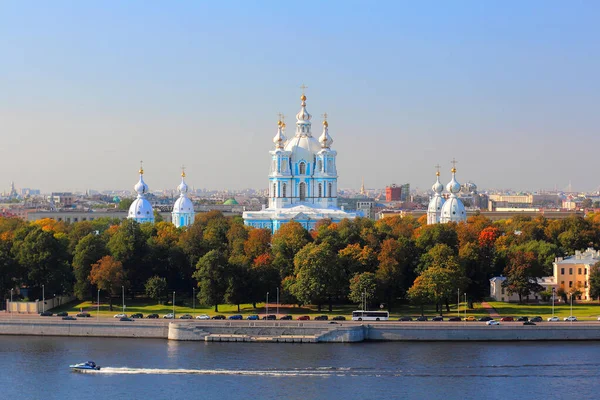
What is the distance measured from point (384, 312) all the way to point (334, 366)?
1049cm

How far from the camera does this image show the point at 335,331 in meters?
52.9

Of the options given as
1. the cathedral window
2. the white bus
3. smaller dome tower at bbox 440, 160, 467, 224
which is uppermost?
the cathedral window

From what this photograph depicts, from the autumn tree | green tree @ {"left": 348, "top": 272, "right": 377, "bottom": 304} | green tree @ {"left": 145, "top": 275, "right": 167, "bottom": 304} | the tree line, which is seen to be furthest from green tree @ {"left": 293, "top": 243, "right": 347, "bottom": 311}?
the autumn tree

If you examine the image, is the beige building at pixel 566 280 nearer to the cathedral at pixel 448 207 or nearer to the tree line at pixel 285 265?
the tree line at pixel 285 265

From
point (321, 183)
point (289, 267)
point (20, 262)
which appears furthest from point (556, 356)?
point (321, 183)

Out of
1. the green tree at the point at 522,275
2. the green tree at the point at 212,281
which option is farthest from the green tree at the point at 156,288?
the green tree at the point at 522,275

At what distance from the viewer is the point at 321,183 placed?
9044 centimetres

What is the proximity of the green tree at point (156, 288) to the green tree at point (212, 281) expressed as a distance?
8.27ft

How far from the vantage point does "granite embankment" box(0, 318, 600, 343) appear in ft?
173

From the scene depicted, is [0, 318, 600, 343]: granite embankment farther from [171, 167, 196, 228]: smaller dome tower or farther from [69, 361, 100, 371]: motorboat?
[171, 167, 196, 228]: smaller dome tower

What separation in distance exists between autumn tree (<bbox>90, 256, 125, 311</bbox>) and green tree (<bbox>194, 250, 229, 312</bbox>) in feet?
13.6

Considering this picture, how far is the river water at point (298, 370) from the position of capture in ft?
139

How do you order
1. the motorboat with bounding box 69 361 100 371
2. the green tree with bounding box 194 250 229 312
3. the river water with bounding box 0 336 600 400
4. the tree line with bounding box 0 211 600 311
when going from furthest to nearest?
the green tree with bounding box 194 250 229 312
the tree line with bounding box 0 211 600 311
the motorboat with bounding box 69 361 100 371
the river water with bounding box 0 336 600 400

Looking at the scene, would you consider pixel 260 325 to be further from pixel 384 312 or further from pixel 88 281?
pixel 88 281
